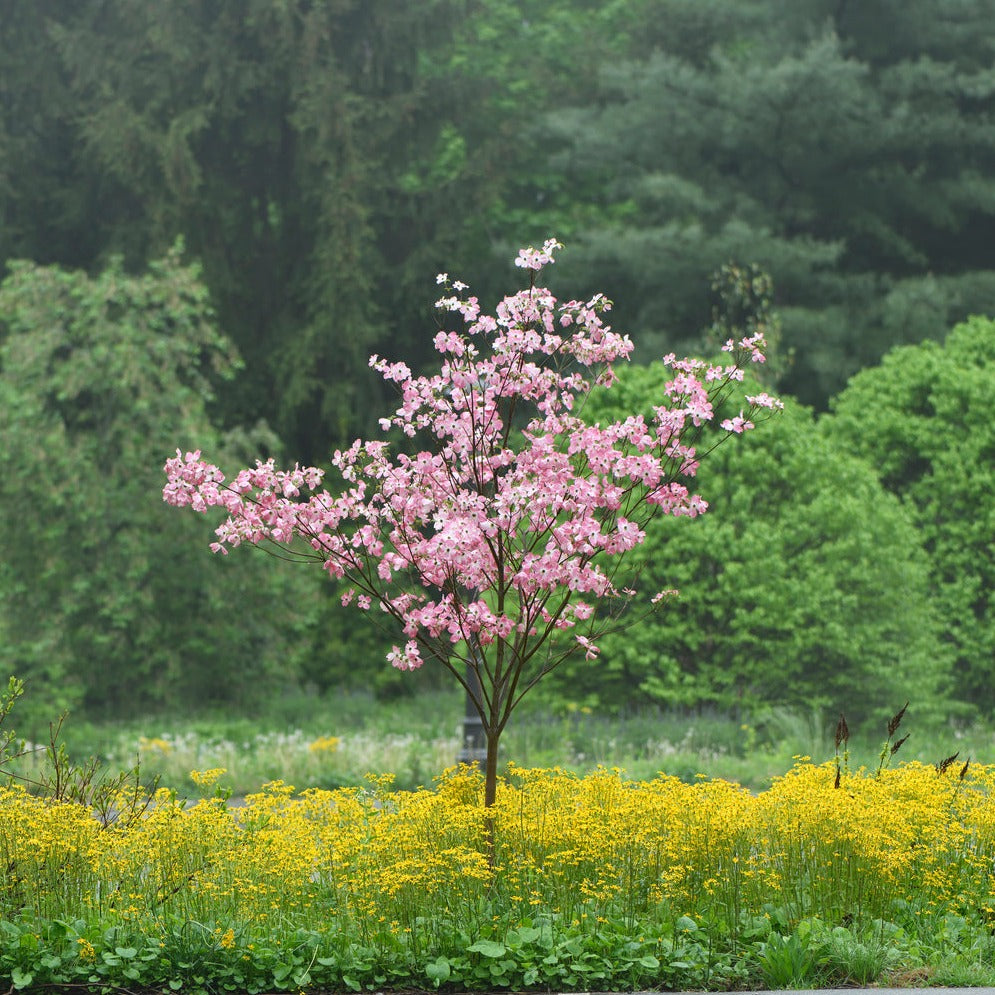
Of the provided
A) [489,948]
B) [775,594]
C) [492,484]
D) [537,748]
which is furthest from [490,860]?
[775,594]

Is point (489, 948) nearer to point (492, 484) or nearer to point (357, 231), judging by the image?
point (492, 484)

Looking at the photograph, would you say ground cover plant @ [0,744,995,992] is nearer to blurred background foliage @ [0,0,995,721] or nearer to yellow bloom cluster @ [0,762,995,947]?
yellow bloom cluster @ [0,762,995,947]

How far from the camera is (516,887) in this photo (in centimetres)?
590

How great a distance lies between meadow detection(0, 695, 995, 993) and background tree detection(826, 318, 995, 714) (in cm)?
869

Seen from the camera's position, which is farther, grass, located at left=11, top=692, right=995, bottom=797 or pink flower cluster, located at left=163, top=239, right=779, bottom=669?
grass, located at left=11, top=692, right=995, bottom=797

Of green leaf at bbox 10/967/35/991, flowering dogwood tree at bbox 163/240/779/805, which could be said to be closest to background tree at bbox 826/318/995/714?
flowering dogwood tree at bbox 163/240/779/805

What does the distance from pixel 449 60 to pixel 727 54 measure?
490cm

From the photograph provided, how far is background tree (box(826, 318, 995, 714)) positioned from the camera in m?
15.2

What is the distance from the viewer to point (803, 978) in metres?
5.29

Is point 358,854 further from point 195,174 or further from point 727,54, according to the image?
point 727,54

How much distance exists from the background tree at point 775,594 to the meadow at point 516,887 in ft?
19.7

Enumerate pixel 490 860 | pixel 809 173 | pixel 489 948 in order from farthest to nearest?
pixel 809 173 < pixel 490 860 < pixel 489 948

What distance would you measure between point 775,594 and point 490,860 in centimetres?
737

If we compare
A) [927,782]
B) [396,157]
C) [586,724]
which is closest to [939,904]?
[927,782]
